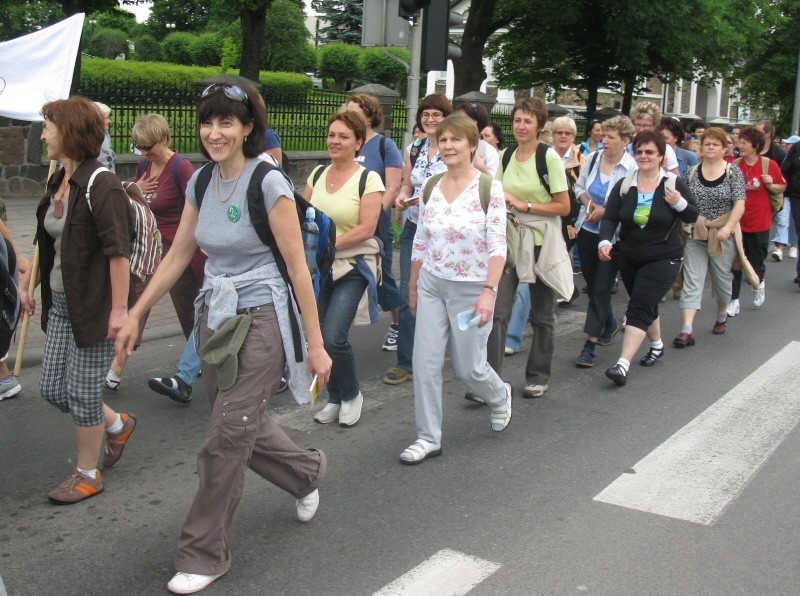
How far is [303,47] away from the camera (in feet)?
181

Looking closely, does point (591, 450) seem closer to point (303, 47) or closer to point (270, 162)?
point (270, 162)

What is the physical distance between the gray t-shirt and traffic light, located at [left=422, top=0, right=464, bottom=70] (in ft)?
23.2

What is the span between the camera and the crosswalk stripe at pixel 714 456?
479cm

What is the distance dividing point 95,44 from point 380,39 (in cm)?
5770

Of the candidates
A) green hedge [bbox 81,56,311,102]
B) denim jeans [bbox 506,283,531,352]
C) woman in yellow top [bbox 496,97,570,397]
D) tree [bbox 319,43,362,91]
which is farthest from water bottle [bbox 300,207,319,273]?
tree [bbox 319,43,362,91]

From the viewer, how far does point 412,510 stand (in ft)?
15.1

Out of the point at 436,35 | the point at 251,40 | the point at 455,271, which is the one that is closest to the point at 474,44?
the point at 251,40

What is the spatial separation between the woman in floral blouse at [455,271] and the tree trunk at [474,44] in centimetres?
2104

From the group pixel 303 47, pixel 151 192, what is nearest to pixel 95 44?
pixel 303 47

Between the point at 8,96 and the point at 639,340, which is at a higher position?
the point at 8,96

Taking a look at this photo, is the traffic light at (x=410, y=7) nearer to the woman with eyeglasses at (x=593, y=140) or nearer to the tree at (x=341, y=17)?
the woman with eyeglasses at (x=593, y=140)

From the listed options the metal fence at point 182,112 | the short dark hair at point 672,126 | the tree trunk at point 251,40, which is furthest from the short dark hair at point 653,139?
the tree trunk at point 251,40

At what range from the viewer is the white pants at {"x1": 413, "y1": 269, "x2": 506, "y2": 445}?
512cm

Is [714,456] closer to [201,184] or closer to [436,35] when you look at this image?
[201,184]
